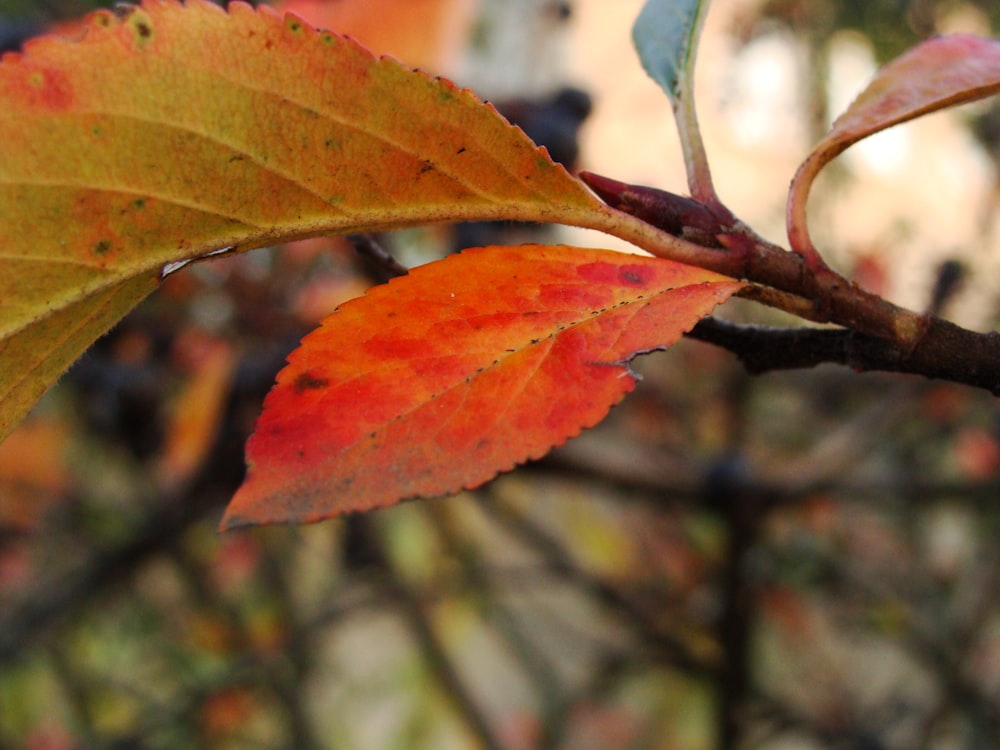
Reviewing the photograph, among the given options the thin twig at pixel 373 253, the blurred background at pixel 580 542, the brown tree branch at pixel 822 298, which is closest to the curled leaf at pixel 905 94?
the brown tree branch at pixel 822 298

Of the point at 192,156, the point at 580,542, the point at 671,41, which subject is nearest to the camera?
the point at 192,156

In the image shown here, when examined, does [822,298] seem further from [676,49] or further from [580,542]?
[580,542]

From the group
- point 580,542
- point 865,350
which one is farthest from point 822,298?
point 580,542

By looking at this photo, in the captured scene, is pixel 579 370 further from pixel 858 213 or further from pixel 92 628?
pixel 858 213

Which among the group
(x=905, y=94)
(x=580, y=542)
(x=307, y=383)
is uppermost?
(x=905, y=94)

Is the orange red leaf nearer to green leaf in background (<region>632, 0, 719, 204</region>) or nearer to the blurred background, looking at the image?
green leaf in background (<region>632, 0, 719, 204</region>)

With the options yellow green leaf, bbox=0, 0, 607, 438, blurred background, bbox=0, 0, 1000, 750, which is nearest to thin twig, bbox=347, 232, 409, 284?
yellow green leaf, bbox=0, 0, 607, 438

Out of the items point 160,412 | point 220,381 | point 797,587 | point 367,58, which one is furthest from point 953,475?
point 367,58
